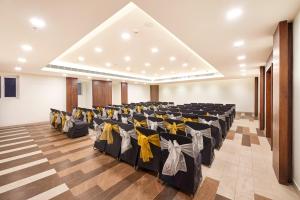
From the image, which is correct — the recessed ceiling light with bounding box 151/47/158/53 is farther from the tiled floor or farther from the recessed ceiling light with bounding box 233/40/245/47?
the tiled floor

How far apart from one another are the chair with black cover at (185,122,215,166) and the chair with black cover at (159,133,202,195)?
875mm

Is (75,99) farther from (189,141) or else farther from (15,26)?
(189,141)

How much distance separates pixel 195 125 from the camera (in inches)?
129

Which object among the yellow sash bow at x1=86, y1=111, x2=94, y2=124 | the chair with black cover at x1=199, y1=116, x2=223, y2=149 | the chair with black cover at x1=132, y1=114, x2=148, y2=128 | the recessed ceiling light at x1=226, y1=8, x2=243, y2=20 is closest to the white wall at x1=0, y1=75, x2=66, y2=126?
the yellow sash bow at x1=86, y1=111, x2=94, y2=124

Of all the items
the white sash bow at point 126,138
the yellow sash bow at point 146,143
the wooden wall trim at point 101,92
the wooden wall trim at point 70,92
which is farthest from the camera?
the wooden wall trim at point 101,92

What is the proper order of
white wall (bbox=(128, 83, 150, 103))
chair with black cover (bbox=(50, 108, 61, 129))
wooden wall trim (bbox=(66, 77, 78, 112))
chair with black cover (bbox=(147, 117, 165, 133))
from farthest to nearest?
white wall (bbox=(128, 83, 150, 103)) < wooden wall trim (bbox=(66, 77, 78, 112)) < chair with black cover (bbox=(50, 108, 61, 129)) < chair with black cover (bbox=(147, 117, 165, 133))

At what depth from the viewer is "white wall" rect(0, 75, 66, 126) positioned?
7945 millimetres

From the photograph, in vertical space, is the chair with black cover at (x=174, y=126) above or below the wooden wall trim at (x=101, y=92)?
below

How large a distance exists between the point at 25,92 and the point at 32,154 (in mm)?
6362

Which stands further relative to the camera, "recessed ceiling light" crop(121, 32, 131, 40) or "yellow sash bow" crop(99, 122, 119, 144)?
"recessed ceiling light" crop(121, 32, 131, 40)

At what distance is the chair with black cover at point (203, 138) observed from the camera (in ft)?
10.4

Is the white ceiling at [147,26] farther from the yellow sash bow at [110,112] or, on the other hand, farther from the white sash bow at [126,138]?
the yellow sash bow at [110,112]

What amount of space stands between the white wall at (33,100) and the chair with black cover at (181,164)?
383 inches

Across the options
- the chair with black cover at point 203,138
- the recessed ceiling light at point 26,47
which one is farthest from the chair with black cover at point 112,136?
the recessed ceiling light at point 26,47
